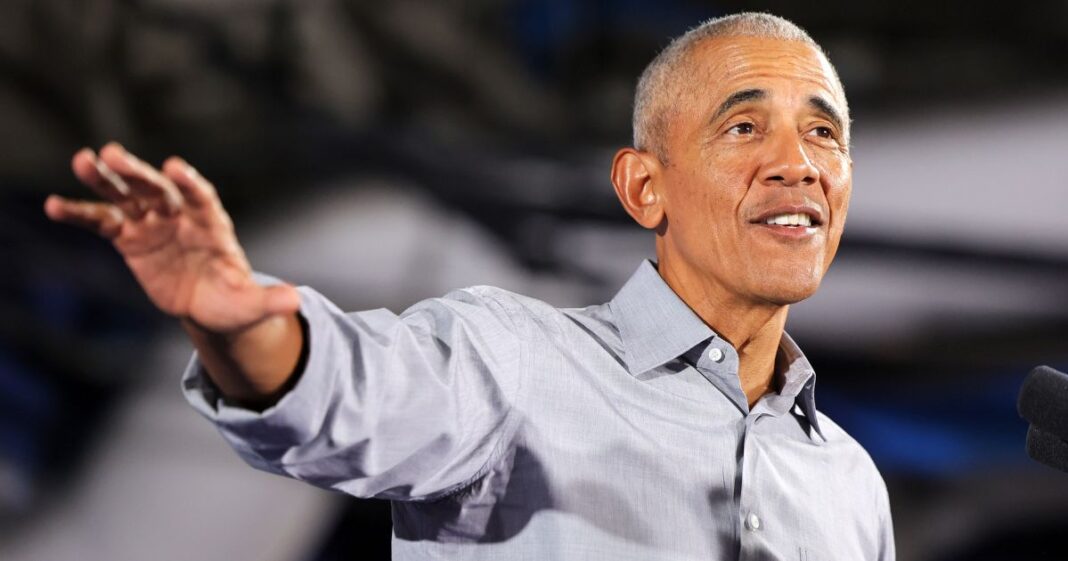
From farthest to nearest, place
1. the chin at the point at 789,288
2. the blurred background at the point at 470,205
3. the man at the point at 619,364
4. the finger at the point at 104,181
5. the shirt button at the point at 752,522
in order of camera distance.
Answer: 1. the blurred background at the point at 470,205
2. the chin at the point at 789,288
3. the shirt button at the point at 752,522
4. the man at the point at 619,364
5. the finger at the point at 104,181

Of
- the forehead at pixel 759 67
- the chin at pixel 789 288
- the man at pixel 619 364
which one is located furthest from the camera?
the forehead at pixel 759 67

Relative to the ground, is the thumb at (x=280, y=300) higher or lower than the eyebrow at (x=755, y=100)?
lower

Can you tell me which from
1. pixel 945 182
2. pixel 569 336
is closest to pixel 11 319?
pixel 569 336

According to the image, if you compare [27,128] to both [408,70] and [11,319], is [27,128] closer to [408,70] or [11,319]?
[11,319]

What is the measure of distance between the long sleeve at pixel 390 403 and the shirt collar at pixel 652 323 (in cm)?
19

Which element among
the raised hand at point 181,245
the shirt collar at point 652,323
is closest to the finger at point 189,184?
the raised hand at point 181,245

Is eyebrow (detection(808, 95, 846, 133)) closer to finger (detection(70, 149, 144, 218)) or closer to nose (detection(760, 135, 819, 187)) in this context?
nose (detection(760, 135, 819, 187))

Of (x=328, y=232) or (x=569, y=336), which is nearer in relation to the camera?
(x=569, y=336)

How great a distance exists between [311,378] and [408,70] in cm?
139

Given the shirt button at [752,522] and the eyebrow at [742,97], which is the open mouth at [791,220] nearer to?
the eyebrow at [742,97]

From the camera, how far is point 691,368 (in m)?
1.26

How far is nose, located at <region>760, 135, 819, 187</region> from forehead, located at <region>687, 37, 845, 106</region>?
0.08m

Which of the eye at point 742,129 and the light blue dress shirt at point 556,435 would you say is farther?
the eye at point 742,129

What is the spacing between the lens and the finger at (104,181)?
694 millimetres
